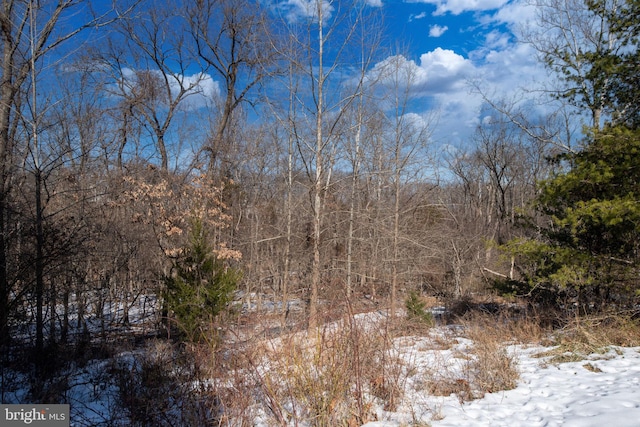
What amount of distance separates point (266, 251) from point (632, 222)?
564 inches

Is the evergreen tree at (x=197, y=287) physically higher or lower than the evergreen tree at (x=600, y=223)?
lower

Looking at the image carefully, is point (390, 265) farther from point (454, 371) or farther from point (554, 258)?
point (454, 371)

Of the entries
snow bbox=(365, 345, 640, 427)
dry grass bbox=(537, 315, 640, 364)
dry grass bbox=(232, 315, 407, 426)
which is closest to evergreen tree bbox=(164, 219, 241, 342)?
dry grass bbox=(232, 315, 407, 426)

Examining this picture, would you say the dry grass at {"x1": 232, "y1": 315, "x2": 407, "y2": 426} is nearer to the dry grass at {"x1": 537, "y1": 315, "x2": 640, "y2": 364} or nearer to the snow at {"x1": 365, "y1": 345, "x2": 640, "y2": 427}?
the snow at {"x1": 365, "y1": 345, "x2": 640, "y2": 427}

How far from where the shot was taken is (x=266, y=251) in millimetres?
18250

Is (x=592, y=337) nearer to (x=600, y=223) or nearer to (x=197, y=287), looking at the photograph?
(x=600, y=223)

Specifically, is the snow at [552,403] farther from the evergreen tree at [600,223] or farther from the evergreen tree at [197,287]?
the evergreen tree at [197,287]

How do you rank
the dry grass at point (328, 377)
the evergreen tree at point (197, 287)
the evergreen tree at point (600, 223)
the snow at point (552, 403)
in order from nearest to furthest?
the snow at point (552, 403), the dry grass at point (328, 377), the evergreen tree at point (600, 223), the evergreen tree at point (197, 287)

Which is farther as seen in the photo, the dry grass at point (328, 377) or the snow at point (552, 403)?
the dry grass at point (328, 377)

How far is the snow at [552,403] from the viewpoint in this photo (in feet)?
11.3

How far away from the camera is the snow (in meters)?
3.43

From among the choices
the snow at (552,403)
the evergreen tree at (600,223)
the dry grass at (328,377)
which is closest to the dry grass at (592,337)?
the snow at (552,403)

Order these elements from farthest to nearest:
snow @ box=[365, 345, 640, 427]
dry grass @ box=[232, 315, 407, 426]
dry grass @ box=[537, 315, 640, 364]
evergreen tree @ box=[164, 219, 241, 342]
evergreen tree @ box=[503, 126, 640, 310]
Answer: evergreen tree @ box=[164, 219, 241, 342] → evergreen tree @ box=[503, 126, 640, 310] → dry grass @ box=[537, 315, 640, 364] → dry grass @ box=[232, 315, 407, 426] → snow @ box=[365, 345, 640, 427]

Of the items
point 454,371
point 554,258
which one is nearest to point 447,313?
point 554,258
